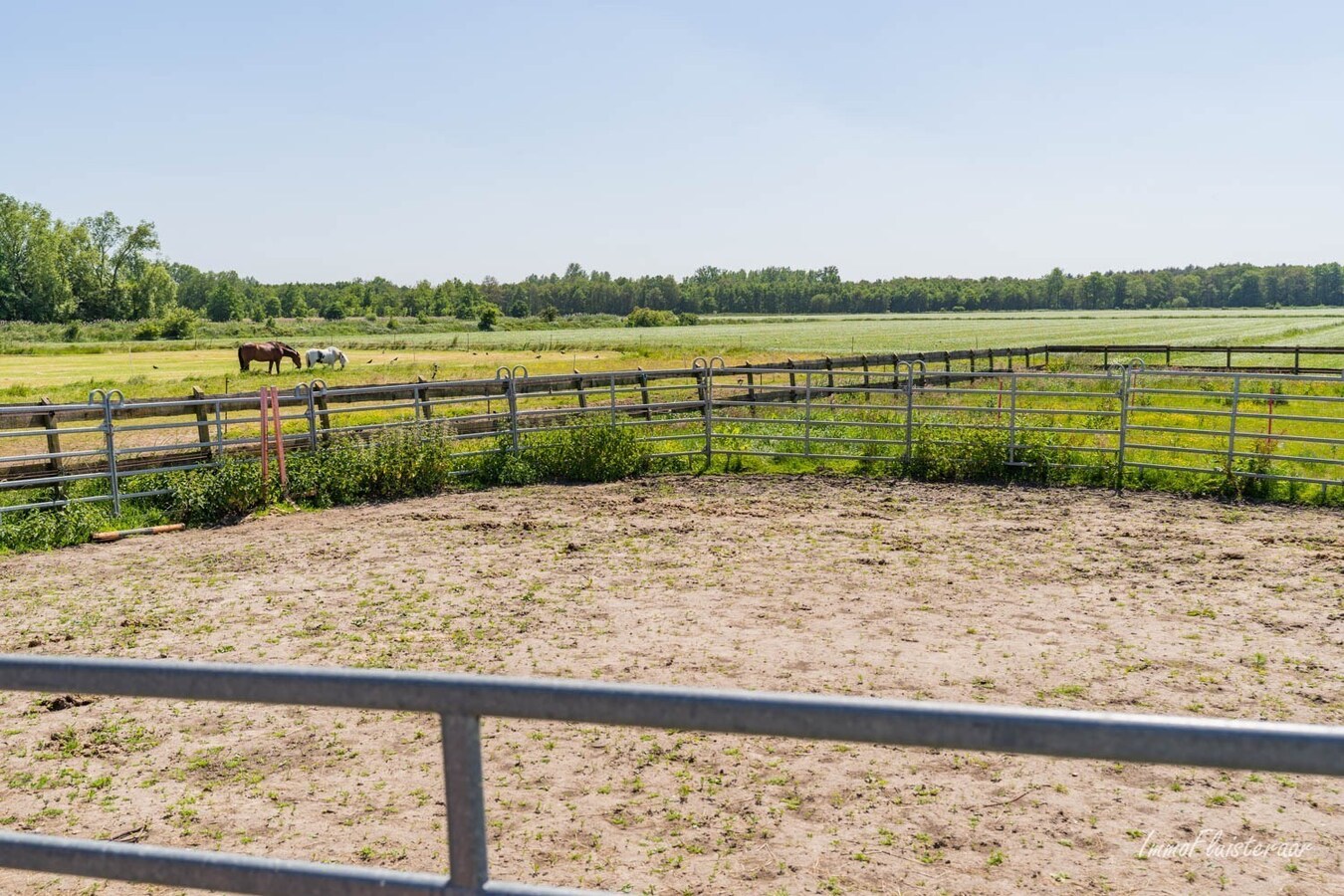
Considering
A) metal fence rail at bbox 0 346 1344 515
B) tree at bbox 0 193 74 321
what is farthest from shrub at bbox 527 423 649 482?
tree at bbox 0 193 74 321

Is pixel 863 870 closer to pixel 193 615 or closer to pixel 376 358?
pixel 193 615

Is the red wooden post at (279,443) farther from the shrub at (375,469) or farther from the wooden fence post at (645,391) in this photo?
the wooden fence post at (645,391)

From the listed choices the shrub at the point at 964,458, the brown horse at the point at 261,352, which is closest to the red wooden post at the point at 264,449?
the shrub at the point at 964,458

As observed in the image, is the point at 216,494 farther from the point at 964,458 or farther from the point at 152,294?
the point at 152,294

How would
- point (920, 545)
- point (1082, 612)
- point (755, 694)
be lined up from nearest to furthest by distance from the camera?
point (755, 694) → point (1082, 612) → point (920, 545)

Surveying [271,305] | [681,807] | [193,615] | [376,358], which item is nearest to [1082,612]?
[681,807]

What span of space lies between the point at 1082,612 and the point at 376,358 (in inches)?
1668

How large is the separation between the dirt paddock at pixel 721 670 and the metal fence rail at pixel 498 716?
246cm

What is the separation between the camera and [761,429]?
17.0 metres

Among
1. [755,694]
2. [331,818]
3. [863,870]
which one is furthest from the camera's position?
[331,818]

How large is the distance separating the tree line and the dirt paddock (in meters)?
91.6

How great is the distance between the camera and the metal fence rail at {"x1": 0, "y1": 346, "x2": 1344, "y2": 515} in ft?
39.2

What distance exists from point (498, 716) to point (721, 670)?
4.93 m

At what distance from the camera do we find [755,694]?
1443 millimetres
